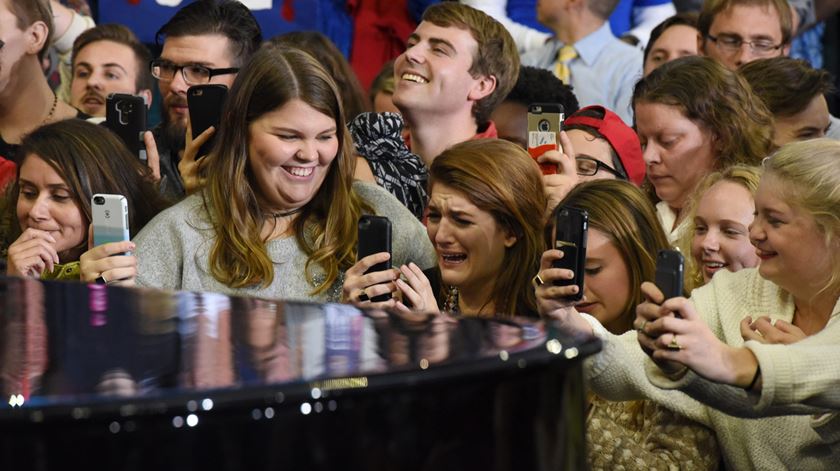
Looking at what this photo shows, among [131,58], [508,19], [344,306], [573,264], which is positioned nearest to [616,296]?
[573,264]

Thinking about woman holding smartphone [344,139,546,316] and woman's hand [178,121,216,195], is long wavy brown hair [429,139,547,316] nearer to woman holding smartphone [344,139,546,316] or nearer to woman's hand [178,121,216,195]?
woman holding smartphone [344,139,546,316]

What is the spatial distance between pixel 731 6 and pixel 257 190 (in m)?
2.12

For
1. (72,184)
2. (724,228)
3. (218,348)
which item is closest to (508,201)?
(724,228)

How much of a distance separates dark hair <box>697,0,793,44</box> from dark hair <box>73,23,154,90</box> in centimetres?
204

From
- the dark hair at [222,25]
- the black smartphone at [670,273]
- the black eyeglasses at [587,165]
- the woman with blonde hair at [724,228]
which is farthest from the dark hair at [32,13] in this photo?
the black smartphone at [670,273]

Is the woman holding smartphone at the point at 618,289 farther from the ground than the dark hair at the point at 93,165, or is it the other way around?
the dark hair at the point at 93,165

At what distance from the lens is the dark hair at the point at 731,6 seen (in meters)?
5.01

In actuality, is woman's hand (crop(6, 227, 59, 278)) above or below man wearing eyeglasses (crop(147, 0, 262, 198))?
below

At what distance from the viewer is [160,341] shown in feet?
6.41

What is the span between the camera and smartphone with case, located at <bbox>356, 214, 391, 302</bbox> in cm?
314

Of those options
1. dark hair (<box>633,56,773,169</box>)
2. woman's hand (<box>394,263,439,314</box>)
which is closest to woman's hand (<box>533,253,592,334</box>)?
woman's hand (<box>394,263,439,314</box>)

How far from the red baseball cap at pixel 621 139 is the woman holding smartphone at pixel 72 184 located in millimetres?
1245

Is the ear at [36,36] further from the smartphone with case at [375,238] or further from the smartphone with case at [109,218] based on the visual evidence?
the smartphone with case at [375,238]

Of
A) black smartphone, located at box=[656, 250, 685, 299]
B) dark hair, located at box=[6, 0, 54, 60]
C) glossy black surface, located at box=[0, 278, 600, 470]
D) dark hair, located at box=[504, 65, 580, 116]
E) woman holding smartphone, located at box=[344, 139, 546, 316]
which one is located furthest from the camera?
dark hair, located at box=[504, 65, 580, 116]
